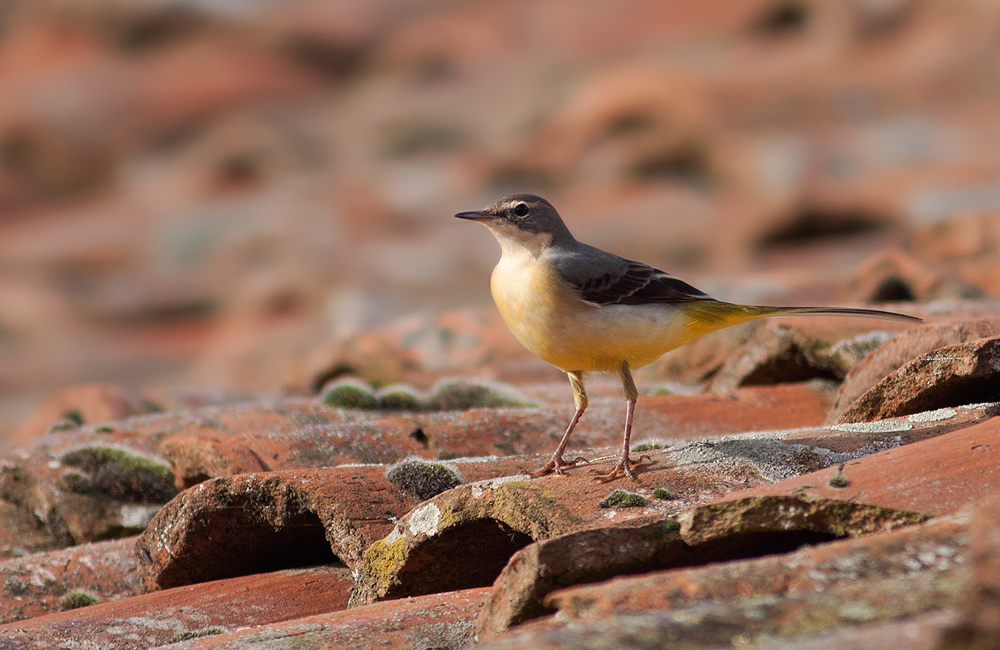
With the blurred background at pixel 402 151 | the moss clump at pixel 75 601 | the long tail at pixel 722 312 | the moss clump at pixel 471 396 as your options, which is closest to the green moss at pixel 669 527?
the long tail at pixel 722 312

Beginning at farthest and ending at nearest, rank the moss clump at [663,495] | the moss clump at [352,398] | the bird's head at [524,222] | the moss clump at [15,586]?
1. the moss clump at [352,398]
2. the bird's head at [524,222]
3. the moss clump at [15,586]
4. the moss clump at [663,495]

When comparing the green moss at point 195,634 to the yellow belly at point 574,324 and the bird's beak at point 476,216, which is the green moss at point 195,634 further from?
the bird's beak at point 476,216

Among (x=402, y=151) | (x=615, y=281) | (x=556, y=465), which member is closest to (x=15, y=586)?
(x=556, y=465)

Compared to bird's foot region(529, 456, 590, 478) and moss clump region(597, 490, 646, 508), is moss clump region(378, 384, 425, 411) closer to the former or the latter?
bird's foot region(529, 456, 590, 478)

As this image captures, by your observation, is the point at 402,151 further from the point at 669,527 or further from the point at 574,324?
the point at 669,527

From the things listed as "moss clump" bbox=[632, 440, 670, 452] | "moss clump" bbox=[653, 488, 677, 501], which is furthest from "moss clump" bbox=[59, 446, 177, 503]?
"moss clump" bbox=[653, 488, 677, 501]

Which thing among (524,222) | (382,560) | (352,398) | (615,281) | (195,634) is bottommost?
(195,634)

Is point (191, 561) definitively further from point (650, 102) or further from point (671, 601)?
point (650, 102)
